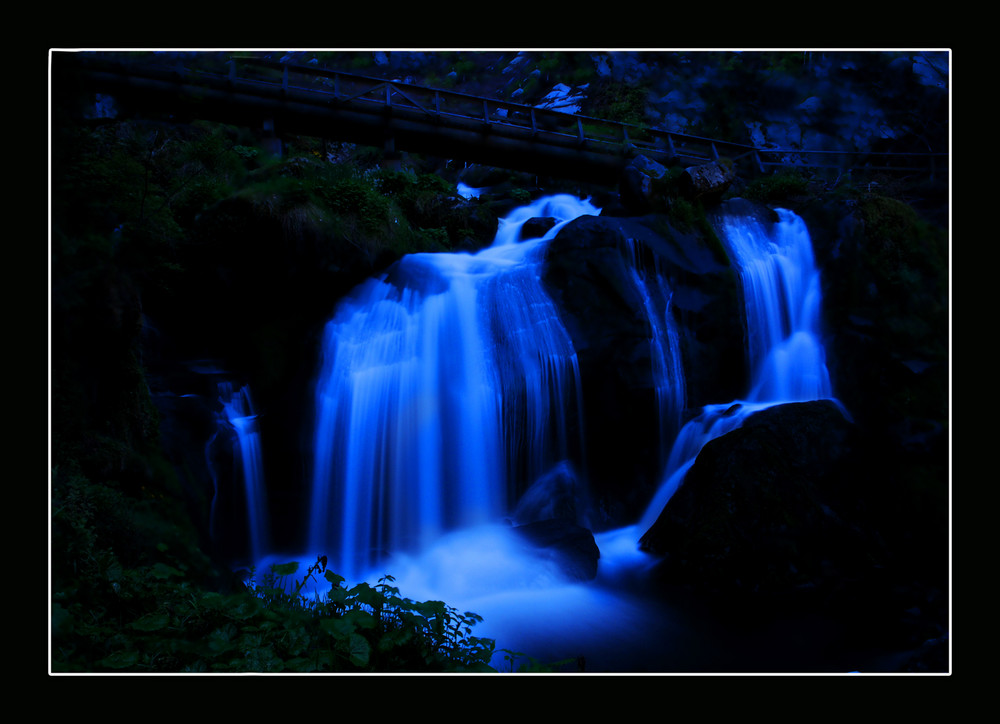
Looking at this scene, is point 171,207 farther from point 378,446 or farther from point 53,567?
point 53,567

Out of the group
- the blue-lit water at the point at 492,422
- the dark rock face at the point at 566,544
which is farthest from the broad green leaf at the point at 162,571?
the dark rock face at the point at 566,544

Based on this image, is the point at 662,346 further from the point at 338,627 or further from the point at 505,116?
the point at 338,627

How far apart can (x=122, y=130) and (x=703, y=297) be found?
244 inches

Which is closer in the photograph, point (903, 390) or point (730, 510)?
point (730, 510)

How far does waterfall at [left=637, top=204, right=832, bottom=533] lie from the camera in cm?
664

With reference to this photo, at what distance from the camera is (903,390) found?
6195 mm

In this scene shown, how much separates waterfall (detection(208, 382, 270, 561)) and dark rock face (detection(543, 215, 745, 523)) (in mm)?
3293

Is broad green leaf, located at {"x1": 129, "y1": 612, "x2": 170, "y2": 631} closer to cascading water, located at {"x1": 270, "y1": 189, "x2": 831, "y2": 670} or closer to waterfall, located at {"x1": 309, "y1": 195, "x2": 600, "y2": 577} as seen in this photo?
cascading water, located at {"x1": 270, "y1": 189, "x2": 831, "y2": 670}

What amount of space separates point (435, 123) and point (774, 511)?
7932 mm

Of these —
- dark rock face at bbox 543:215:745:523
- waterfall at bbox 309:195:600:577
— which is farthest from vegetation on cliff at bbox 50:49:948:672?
dark rock face at bbox 543:215:745:523

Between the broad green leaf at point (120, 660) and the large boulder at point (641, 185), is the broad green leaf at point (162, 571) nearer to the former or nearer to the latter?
the broad green leaf at point (120, 660)
